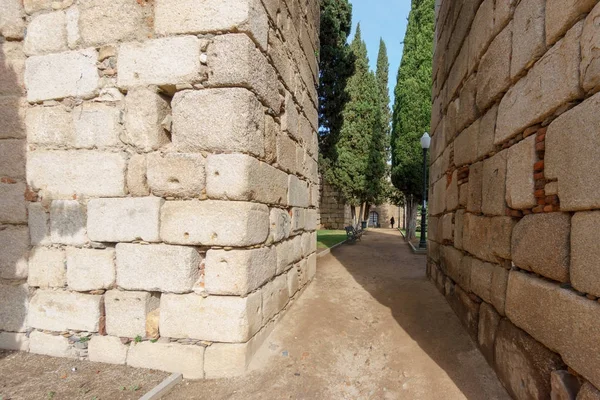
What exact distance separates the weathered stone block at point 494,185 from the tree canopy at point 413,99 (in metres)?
10.8

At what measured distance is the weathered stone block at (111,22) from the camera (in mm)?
2514

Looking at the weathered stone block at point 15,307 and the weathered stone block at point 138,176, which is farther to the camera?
the weathered stone block at point 15,307

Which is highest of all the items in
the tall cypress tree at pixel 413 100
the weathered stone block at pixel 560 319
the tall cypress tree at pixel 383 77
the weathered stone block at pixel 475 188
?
the tall cypress tree at pixel 383 77

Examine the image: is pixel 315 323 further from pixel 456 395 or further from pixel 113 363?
pixel 113 363

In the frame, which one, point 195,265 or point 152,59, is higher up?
point 152,59

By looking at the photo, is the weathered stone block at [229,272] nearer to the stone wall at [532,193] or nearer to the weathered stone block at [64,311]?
the weathered stone block at [64,311]

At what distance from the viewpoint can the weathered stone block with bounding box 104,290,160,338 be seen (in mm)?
2453

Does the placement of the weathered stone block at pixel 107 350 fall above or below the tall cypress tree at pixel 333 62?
below

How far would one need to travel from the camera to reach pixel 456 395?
218 centimetres

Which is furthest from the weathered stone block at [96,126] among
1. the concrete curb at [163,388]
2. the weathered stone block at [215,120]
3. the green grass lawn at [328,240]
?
the green grass lawn at [328,240]

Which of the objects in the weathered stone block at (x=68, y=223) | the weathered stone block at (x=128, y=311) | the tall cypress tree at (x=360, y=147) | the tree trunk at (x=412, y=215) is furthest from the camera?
the tall cypress tree at (x=360, y=147)

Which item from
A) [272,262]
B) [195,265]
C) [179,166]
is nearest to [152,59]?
[179,166]

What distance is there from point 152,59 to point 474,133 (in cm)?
308

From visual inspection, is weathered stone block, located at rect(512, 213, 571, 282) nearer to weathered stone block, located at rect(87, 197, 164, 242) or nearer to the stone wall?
the stone wall
